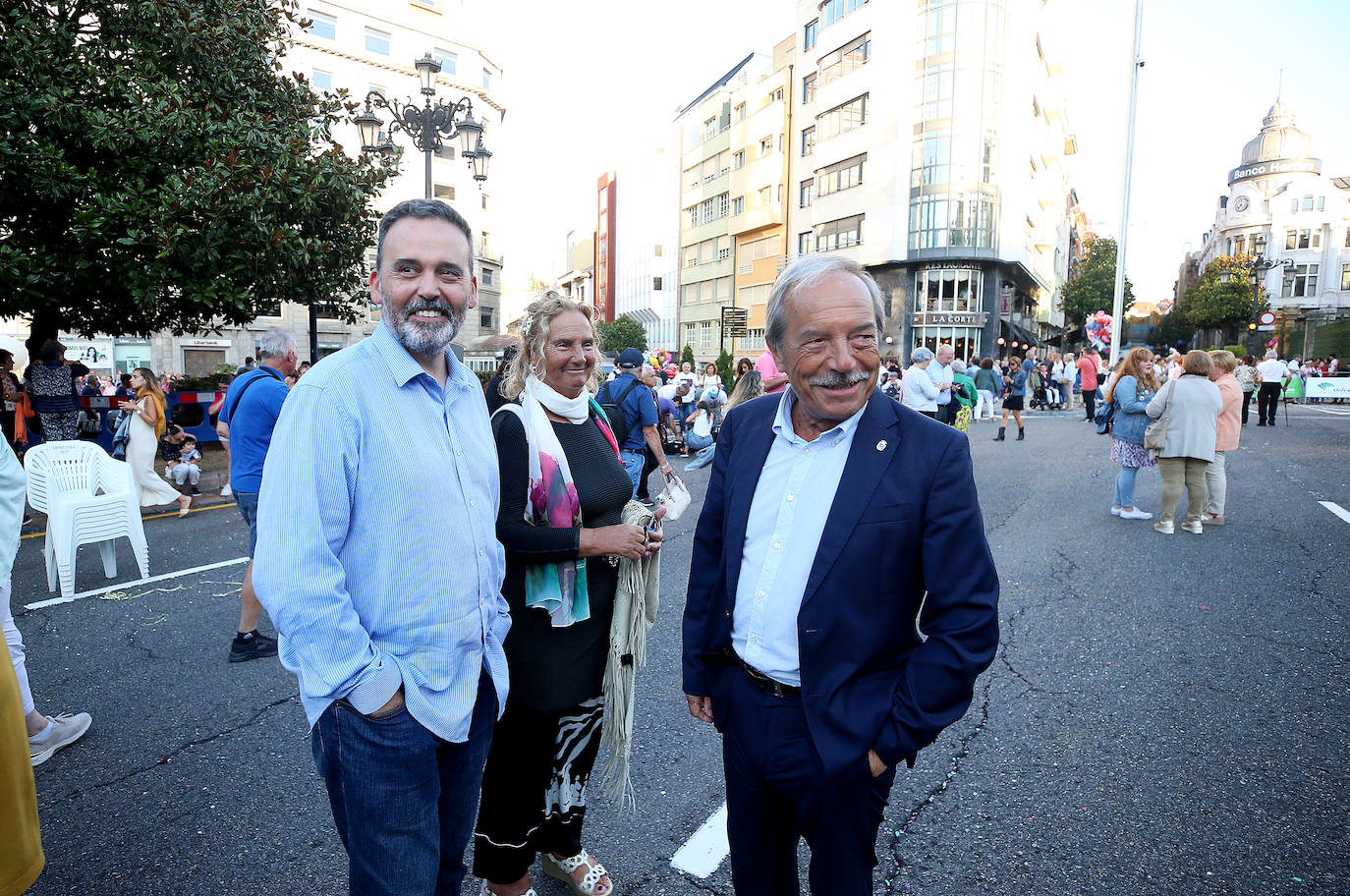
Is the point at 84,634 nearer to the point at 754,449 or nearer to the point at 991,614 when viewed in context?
the point at 754,449

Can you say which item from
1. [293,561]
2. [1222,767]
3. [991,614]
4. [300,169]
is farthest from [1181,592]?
[300,169]

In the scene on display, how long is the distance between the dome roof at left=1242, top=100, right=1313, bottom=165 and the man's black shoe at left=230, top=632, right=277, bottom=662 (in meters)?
114

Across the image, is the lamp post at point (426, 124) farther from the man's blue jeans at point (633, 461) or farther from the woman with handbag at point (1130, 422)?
the woman with handbag at point (1130, 422)

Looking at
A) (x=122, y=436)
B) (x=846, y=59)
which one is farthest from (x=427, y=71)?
(x=846, y=59)

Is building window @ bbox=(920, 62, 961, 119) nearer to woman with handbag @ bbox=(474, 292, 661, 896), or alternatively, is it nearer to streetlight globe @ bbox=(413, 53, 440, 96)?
streetlight globe @ bbox=(413, 53, 440, 96)

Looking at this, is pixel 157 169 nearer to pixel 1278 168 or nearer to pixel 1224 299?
pixel 1224 299

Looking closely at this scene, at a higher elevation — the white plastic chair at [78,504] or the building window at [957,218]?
the building window at [957,218]

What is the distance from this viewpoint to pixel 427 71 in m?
10.7

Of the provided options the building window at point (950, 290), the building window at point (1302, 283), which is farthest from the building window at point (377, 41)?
the building window at point (1302, 283)

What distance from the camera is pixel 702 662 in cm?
203

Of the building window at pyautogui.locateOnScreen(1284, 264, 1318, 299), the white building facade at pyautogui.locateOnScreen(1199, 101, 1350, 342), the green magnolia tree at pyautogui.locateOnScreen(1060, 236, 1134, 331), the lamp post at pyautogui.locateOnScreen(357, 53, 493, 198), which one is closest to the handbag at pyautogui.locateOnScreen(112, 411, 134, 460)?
the lamp post at pyautogui.locateOnScreen(357, 53, 493, 198)

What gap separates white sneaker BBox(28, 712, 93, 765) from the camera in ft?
10.8

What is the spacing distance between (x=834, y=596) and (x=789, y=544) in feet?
0.58

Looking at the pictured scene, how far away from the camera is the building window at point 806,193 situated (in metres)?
46.3
